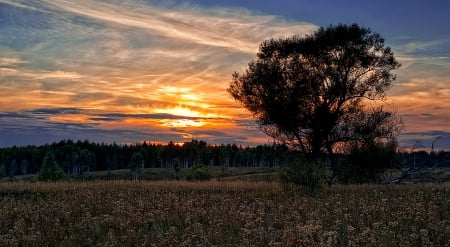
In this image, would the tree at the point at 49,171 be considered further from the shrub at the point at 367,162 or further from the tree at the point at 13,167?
the tree at the point at 13,167

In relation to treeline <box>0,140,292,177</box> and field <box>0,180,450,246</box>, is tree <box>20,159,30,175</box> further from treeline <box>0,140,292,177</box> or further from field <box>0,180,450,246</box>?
field <box>0,180,450,246</box>

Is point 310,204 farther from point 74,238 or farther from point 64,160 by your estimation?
point 64,160

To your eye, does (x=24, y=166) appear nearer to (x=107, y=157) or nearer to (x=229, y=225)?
(x=107, y=157)

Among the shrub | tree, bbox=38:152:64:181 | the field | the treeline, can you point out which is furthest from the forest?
the field

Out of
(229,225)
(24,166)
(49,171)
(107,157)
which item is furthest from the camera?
(107,157)

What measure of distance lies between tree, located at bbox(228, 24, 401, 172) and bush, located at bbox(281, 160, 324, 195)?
711cm

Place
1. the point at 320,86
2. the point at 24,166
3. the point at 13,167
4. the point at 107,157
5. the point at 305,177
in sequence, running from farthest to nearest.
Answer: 1. the point at 107,157
2. the point at 24,166
3. the point at 13,167
4. the point at 320,86
5. the point at 305,177

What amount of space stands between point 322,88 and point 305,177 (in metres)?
8.99

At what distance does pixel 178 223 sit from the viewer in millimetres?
12734

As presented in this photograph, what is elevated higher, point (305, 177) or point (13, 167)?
point (305, 177)

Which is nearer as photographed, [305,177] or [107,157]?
[305,177]

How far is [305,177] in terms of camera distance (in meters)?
22.3

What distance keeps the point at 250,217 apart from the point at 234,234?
4.12ft

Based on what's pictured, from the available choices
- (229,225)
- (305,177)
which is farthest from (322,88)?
(229,225)
